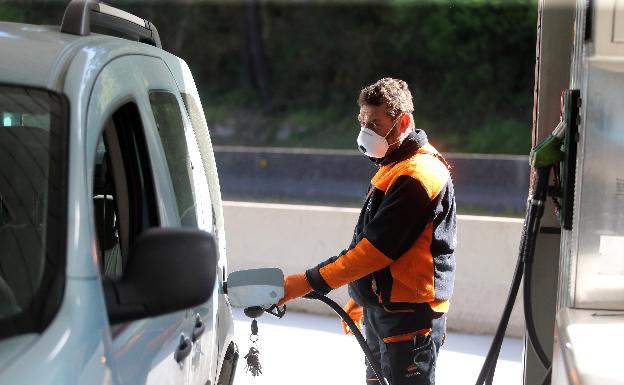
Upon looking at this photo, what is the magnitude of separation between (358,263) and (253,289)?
0.64 meters

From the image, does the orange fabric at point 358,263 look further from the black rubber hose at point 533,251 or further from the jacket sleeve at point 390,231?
the black rubber hose at point 533,251

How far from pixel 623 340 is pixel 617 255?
1.23ft

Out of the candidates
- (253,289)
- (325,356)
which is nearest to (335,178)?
(325,356)

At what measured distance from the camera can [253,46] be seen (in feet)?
120

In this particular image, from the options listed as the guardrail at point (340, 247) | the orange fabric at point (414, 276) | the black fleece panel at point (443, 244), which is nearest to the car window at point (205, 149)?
the orange fabric at point (414, 276)

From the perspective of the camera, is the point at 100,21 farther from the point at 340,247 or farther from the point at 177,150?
the point at 340,247

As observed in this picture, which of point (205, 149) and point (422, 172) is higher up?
point (205, 149)

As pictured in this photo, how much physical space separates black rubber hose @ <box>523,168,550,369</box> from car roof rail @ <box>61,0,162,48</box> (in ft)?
5.10

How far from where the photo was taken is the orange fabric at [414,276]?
404cm

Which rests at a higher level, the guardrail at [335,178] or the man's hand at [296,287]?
the man's hand at [296,287]

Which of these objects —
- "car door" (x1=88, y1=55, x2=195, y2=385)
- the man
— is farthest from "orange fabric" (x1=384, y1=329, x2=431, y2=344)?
"car door" (x1=88, y1=55, x2=195, y2=385)

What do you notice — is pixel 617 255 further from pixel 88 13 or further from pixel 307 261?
pixel 307 261

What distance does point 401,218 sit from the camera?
3.95 meters

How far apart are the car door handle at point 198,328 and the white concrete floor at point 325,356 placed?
3.73 m
